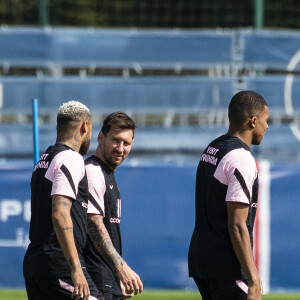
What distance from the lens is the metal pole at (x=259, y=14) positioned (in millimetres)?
12383

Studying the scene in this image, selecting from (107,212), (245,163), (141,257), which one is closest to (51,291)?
(107,212)

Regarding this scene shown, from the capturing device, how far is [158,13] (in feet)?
56.2

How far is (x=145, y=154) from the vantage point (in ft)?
37.8

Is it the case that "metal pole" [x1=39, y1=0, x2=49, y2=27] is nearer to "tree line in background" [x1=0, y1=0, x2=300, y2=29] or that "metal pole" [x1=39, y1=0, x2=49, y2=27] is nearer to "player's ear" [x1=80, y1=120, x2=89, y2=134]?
"tree line in background" [x1=0, y1=0, x2=300, y2=29]

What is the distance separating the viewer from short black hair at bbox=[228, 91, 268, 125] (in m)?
4.92

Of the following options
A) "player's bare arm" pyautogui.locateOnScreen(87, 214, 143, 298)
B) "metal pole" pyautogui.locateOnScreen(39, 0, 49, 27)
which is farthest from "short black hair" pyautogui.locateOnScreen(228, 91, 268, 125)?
"metal pole" pyautogui.locateOnScreen(39, 0, 49, 27)

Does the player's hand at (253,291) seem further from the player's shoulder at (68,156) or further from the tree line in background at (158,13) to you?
the tree line in background at (158,13)

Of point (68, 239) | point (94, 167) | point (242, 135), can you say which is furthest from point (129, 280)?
point (242, 135)

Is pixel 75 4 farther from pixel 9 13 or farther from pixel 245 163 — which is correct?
pixel 245 163

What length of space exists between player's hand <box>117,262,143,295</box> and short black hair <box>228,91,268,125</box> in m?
1.18

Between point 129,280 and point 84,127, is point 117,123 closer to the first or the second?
point 84,127

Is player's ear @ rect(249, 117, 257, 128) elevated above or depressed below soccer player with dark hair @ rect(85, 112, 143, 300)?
above

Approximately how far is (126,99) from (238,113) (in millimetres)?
6929

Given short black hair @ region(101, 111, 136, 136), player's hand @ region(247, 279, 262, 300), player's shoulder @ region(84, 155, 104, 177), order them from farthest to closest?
1. short black hair @ region(101, 111, 136, 136)
2. player's shoulder @ region(84, 155, 104, 177)
3. player's hand @ region(247, 279, 262, 300)
